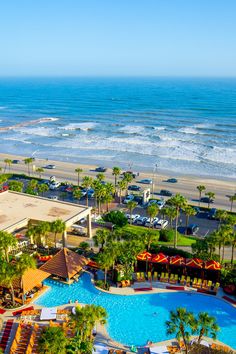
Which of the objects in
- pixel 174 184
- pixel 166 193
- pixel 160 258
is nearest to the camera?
pixel 160 258

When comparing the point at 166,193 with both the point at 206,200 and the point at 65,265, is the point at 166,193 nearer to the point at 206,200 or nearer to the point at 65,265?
the point at 206,200

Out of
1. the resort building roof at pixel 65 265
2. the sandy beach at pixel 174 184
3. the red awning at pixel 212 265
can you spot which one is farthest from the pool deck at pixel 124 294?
the sandy beach at pixel 174 184

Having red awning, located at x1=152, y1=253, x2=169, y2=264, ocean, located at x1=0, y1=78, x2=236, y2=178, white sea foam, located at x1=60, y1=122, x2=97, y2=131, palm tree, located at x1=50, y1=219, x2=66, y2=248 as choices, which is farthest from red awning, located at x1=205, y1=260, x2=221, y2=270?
white sea foam, located at x1=60, y1=122, x2=97, y2=131

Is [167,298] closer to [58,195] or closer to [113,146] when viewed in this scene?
[58,195]

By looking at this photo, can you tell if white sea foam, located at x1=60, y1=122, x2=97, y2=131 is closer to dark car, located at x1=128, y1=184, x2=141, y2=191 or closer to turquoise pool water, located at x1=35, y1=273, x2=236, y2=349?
dark car, located at x1=128, y1=184, x2=141, y2=191

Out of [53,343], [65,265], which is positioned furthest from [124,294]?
[53,343]

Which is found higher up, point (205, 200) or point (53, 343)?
point (53, 343)

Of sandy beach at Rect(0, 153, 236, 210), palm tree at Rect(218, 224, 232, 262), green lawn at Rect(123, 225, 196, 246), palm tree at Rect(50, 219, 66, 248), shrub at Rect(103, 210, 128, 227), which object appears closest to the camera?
palm tree at Rect(218, 224, 232, 262)
